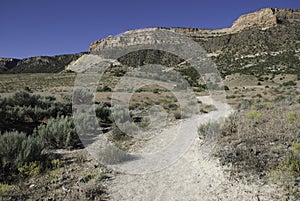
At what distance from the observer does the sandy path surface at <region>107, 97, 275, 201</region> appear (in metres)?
4.72

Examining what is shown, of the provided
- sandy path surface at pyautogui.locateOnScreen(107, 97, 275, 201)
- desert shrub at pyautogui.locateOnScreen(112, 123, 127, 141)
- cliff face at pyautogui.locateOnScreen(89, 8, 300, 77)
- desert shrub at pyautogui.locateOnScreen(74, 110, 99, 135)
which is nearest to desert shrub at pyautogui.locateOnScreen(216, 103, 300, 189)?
sandy path surface at pyautogui.locateOnScreen(107, 97, 275, 201)

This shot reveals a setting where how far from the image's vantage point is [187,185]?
207 inches

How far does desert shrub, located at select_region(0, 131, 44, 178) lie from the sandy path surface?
7.55 feet

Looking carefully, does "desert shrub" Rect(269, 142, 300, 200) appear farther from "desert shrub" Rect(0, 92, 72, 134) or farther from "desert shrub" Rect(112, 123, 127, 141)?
"desert shrub" Rect(0, 92, 72, 134)

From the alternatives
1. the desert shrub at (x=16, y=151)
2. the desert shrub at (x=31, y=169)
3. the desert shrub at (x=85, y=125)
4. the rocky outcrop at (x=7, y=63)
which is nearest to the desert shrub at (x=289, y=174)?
the desert shrub at (x=31, y=169)

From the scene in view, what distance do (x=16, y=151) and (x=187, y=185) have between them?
4.46 m

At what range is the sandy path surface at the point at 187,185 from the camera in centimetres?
472

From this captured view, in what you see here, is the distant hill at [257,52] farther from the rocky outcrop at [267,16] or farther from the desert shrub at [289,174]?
the desert shrub at [289,174]

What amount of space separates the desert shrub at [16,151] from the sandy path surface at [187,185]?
2303 mm

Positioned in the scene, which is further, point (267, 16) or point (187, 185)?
point (267, 16)

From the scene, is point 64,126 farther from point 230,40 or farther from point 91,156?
point 230,40

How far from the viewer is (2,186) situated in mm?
4973

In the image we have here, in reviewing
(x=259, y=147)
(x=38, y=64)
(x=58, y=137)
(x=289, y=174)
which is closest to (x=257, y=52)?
(x=259, y=147)

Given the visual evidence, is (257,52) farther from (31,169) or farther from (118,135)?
(31,169)
